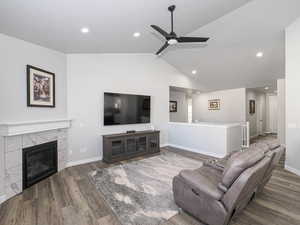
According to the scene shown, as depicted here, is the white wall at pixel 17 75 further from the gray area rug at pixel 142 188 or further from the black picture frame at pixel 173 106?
the black picture frame at pixel 173 106

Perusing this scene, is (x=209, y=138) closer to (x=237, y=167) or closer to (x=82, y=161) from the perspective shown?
(x=237, y=167)

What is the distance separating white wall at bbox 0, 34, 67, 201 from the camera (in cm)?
256

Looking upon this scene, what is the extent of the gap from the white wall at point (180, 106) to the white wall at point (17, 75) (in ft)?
18.7

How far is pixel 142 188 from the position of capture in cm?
273

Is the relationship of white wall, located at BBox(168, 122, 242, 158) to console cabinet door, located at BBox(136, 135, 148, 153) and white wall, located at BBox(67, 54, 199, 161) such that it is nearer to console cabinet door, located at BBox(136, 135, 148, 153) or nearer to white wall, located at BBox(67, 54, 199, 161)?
white wall, located at BBox(67, 54, 199, 161)

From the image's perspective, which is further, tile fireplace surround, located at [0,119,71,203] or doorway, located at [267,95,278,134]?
doorway, located at [267,95,278,134]

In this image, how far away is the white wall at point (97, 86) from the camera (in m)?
3.91

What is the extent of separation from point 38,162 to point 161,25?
151 inches

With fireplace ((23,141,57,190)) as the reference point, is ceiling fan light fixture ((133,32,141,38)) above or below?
above

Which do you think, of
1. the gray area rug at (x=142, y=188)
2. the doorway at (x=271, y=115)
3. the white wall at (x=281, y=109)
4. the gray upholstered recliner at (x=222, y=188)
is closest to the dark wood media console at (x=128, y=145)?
the gray area rug at (x=142, y=188)

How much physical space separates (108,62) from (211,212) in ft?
14.0

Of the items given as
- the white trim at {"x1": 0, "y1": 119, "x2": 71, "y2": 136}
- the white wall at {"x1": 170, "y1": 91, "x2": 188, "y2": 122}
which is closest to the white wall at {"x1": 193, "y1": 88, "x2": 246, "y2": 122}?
the white wall at {"x1": 170, "y1": 91, "x2": 188, "y2": 122}

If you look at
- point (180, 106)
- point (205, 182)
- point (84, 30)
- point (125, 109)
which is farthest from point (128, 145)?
point (180, 106)

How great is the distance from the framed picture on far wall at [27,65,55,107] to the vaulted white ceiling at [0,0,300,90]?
60 cm
